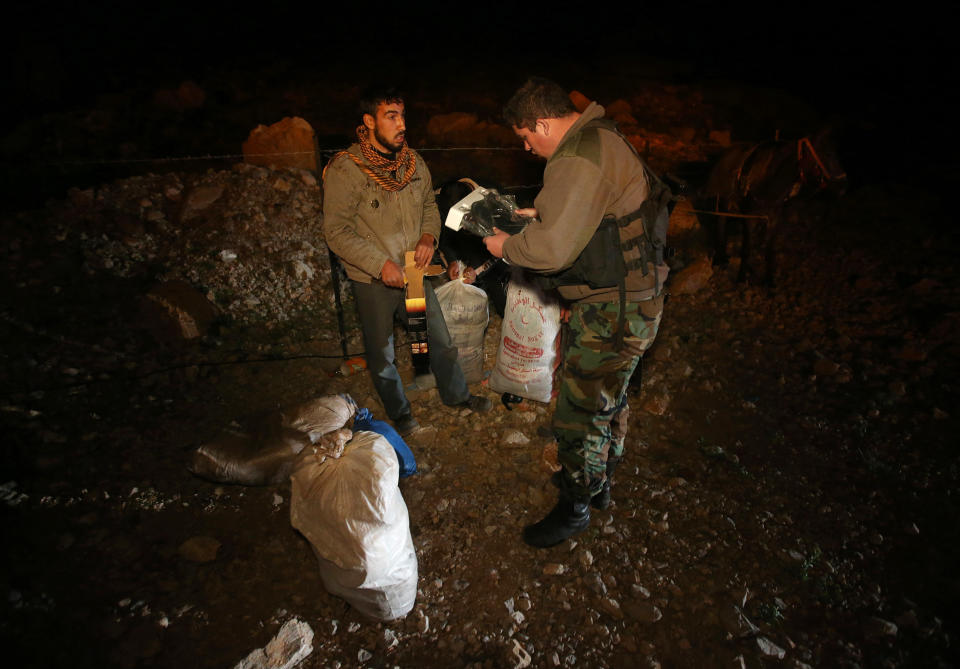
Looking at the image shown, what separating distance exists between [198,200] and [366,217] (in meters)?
2.97

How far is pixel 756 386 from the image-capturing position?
3674 millimetres

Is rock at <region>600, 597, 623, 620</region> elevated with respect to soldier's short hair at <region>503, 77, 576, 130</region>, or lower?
lower

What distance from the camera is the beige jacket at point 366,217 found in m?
2.67

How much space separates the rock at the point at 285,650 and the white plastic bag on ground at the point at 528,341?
183 cm

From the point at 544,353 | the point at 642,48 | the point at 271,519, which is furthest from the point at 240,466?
the point at 642,48

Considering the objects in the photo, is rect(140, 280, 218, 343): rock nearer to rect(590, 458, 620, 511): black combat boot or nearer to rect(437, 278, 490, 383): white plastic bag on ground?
rect(437, 278, 490, 383): white plastic bag on ground

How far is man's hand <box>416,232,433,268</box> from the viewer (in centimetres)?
291

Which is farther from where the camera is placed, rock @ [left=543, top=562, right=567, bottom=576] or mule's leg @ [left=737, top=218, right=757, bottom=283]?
mule's leg @ [left=737, top=218, right=757, bottom=283]

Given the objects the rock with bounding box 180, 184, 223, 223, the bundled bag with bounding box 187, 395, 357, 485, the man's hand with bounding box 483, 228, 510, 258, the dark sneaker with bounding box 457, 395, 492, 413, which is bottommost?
the dark sneaker with bounding box 457, 395, 492, 413

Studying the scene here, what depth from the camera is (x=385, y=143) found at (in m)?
2.68

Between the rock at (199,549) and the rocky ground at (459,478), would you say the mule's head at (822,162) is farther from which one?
the rock at (199,549)

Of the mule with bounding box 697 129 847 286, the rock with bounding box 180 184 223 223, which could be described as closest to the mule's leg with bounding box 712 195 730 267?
the mule with bounding box 697 129 847 286

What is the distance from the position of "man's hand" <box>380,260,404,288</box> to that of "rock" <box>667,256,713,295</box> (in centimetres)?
326

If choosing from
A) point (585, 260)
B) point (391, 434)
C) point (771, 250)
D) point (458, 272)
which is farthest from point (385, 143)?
point (771, 250)
